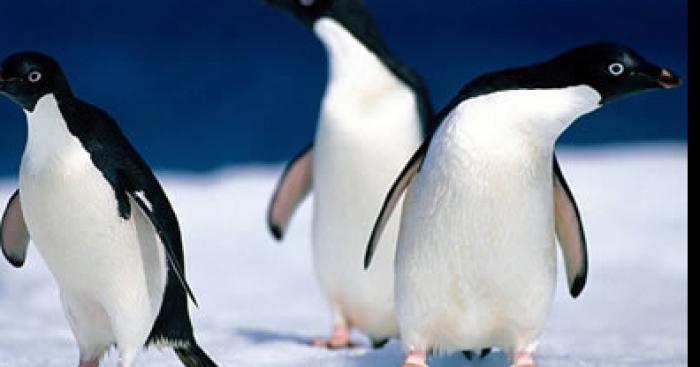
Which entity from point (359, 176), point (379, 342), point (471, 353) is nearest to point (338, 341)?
point (379, 342)

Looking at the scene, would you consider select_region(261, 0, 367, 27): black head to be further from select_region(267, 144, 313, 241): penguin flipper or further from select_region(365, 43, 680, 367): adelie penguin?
select_region(365, 43, 680, 367): adelie penguin

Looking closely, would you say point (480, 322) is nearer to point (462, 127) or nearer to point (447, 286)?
point (447, 286)

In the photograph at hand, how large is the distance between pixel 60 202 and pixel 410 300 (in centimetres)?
66

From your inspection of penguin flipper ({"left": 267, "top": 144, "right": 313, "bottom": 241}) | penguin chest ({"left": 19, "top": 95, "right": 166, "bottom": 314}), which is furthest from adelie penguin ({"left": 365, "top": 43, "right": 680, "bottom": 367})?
penguin flipper ({"left": 267, "top": 144, "right": 313, "bottom": 241})

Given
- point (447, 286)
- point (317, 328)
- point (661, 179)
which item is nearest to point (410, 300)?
point (447, 286)

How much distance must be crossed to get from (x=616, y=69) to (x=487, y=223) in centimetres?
35

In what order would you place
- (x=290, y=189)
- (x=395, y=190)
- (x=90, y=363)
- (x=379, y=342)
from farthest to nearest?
(x=290, y=189) < (x=379, y=342) < (x=395, y=190) < (x=90, y=363)

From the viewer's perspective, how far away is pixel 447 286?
237 centimetres

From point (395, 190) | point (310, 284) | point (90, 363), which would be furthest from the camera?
point (310, 284)

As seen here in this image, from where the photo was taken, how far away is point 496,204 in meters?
2.31

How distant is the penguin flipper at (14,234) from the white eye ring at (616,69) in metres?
1.11

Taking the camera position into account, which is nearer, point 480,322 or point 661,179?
point 480,322

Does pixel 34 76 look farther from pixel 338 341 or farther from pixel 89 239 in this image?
pixel 338 341

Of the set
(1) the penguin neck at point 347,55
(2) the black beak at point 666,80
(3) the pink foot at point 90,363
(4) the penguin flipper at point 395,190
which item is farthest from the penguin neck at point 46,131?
(1) the penguin neck at point 347,55
